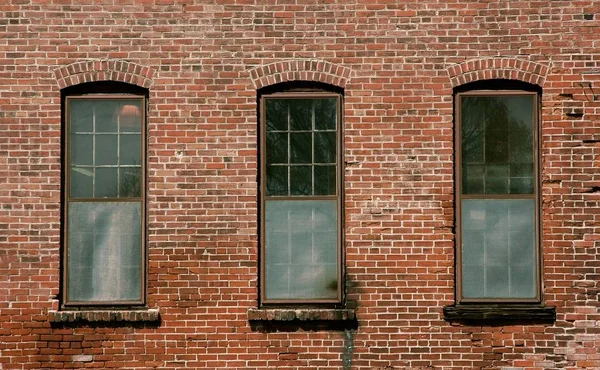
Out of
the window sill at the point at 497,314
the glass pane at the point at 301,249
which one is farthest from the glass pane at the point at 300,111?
the window sill at the point at 497,314

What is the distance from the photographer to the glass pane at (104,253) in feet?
29.4

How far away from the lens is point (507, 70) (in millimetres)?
8875

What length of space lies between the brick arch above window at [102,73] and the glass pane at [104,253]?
4.45 feet

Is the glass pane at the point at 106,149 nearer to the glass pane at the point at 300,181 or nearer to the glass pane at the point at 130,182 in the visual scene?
the glass pane at the point at 130,182

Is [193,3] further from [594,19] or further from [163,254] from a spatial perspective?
[594,19]

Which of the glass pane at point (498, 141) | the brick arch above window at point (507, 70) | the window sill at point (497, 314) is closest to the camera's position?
the window sill at point (497, 314)

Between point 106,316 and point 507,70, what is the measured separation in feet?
16.7

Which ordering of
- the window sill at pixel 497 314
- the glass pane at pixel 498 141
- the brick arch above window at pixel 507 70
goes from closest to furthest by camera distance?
the window sill at pixel 497 314 < the brick arch above window at pixel 507 70 < the glass pane at pixel 498 141

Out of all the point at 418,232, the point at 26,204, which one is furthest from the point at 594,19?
the point at 26,204

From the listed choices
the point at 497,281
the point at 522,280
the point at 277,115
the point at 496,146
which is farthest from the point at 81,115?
the point at 522,280

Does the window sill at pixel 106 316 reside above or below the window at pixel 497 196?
below

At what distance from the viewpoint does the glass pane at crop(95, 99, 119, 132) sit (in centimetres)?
905

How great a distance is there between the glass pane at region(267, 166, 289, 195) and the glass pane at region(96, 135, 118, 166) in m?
1.72

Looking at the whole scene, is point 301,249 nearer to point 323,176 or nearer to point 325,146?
point 323,176
